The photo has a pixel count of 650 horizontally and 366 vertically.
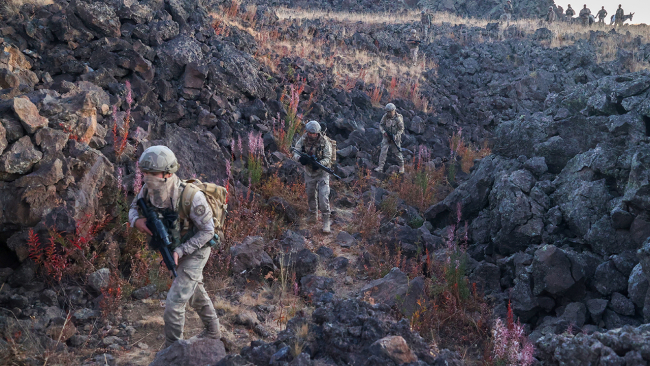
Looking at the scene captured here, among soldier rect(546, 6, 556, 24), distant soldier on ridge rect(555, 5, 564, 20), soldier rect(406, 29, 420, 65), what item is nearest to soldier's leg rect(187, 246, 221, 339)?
soldier rect(406, 29, 420, 65)

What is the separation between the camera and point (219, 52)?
10.5m

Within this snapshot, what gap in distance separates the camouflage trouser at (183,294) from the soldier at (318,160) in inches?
152

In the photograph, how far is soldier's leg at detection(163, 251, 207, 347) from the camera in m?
3.87

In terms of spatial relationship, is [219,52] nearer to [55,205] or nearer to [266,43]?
[266,43]

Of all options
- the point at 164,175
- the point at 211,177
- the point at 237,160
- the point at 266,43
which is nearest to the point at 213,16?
the point at 266,43

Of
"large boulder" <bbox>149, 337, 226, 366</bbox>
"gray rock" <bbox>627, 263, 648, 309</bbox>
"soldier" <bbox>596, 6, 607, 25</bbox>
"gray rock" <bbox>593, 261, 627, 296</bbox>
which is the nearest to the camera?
"large boulder" <bbox>149, 337, 226, 366</bbox>

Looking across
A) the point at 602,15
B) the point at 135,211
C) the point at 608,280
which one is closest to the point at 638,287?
the point at 608,280

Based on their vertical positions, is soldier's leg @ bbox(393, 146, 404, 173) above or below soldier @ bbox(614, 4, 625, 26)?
below

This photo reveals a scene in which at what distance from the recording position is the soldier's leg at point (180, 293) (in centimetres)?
387

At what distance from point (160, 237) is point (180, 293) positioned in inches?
21.3

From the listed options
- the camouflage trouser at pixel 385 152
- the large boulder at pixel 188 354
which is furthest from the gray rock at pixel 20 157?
the camouflage trouser at pixel 385 152

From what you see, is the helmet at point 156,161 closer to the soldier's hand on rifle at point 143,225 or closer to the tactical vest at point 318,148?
the soldier's hand on rifle at point 143,225

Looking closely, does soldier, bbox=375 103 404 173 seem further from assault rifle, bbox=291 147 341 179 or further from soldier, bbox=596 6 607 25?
soldier, bbox=596 6 607 25

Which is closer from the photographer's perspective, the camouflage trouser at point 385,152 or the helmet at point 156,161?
the helmet at point 156,161
